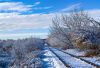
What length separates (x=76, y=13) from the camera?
65.1 meters

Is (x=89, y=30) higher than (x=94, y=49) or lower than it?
higher

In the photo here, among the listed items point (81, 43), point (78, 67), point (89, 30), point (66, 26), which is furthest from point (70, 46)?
→ point (78, 67)

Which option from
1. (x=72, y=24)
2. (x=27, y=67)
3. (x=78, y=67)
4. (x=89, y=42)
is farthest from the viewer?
(x=72, y=24)

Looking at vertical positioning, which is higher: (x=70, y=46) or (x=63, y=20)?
(x=63, y=20)

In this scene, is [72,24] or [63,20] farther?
[63,20]

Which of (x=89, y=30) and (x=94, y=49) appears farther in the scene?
(x=94, y=49)

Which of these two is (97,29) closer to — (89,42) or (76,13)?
(89,42)

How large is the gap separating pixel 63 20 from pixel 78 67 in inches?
1866

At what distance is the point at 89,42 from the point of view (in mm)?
39250

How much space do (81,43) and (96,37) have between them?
5.14 metres

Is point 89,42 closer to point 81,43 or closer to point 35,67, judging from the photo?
point 81,43

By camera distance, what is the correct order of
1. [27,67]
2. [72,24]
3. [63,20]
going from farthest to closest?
[63,20] → [72,24] → [27,67]

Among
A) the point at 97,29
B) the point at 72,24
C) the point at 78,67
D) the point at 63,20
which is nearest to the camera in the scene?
the point at 78,67

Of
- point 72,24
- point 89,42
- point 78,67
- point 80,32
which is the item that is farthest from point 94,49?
point 72,24
